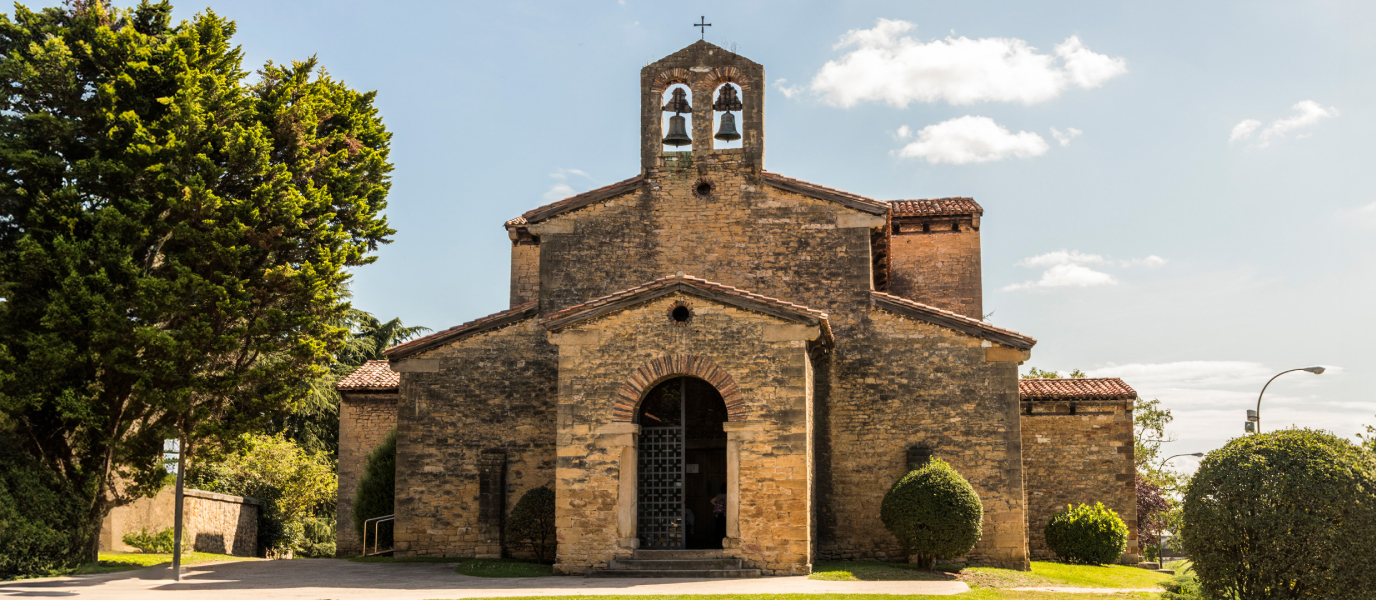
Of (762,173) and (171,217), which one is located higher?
(762,173)

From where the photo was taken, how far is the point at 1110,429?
893 inches

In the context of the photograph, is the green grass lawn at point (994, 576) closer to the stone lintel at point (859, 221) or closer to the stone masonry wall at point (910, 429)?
the stone masonry wall at point (910, 429)

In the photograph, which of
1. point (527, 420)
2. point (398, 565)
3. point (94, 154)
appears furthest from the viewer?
point (527, 420)

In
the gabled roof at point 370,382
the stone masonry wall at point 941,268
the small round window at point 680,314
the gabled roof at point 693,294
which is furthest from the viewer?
the stone masonry wall at point 941,268

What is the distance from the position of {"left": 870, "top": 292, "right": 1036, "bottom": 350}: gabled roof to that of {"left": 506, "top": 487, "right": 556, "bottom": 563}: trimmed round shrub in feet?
24.2

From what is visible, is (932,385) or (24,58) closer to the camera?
(24,58)

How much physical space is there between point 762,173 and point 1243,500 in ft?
37.9

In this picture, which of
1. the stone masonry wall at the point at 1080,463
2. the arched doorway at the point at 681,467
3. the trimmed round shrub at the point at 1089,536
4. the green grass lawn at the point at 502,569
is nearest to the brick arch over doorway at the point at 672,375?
the arched doorway at the point at 681,467

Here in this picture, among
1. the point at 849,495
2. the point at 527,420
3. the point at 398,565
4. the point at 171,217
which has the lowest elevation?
the point at 398,565

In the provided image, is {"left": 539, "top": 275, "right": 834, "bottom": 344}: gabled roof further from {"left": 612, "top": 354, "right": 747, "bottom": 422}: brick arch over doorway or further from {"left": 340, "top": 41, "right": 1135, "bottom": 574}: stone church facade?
{"left": 612, "top": 354, "right": 747, "bottom": 422}: brick arch over doorway

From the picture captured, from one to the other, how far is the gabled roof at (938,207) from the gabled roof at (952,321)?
859 cm

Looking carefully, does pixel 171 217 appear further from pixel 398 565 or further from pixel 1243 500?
pixel 1243 500

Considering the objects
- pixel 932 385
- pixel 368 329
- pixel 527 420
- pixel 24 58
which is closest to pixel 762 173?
pixel 932 385

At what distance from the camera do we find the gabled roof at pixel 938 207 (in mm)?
27578
